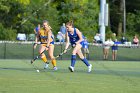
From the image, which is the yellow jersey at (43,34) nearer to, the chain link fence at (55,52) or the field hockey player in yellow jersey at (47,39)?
the field hockey player in yellow jersey at (47,39)

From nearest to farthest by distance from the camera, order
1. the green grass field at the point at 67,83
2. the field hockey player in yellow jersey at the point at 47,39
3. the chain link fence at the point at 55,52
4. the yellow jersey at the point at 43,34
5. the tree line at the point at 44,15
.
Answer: the green grass field at the point at 67,83 < the field hockey player in yellow jersey at the point at 47,39 < the yellow jersey at the point at 43,34 < the chain link fence at the point at 55,52 < the tree line at the point at 44,15

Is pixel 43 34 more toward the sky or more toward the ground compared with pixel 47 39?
more toward the sky

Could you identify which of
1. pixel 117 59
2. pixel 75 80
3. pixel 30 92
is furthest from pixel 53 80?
pixel 117 59

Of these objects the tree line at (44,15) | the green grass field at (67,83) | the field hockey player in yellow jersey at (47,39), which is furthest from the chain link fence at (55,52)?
the green grass field at (67,83)

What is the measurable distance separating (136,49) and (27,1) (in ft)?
58.6

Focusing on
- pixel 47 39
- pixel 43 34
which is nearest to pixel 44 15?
pixel 43 34

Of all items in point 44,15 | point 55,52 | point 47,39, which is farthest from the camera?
point 44,15

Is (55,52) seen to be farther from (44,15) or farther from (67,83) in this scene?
(67,83)

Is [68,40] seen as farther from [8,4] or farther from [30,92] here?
[8,4]

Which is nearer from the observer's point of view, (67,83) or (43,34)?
(67,83)

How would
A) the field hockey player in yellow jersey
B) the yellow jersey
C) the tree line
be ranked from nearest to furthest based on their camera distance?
the field hockey player in yellow jersey → the yellow jersey → the tree line

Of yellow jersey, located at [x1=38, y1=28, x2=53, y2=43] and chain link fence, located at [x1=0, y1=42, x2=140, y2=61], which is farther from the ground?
yellow jersey, located at [x1=38, y1=28, x2=53, y2=43]

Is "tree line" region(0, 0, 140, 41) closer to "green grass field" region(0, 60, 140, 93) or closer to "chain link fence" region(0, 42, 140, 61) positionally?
"chain link fence" region(0, 42, 140, 61)

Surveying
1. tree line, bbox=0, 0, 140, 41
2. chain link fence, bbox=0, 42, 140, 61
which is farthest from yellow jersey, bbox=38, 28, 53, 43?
tree line, bbox=0, 0, 140, 41
